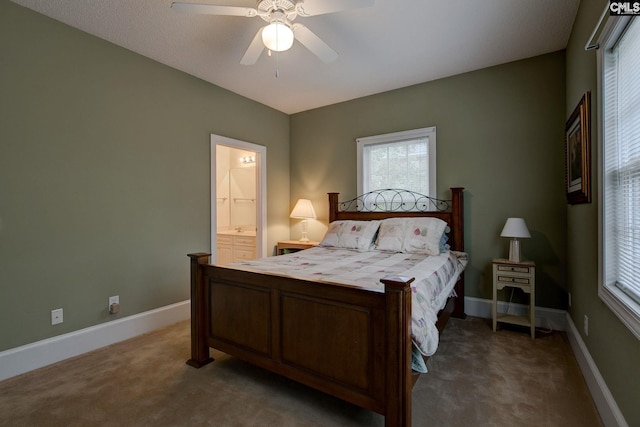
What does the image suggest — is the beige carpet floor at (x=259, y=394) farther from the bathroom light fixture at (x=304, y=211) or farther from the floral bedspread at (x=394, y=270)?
the bathroom light fixture at (x=304, y=211)

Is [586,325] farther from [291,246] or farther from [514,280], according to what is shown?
[291,246]

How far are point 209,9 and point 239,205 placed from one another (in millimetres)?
4094

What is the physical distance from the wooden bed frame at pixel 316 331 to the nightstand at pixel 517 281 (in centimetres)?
87

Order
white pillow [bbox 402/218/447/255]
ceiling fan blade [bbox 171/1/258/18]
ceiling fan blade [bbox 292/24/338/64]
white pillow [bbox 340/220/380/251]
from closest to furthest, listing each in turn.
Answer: ceiling fan blade [bbox 171/1/258/18], ceiling fan blade [bbox 292/24/338/64], white pillow [bbox 402/218/447/255], white pillow [bbox 340/220/380/251]

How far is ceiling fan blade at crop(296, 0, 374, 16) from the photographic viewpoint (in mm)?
1806

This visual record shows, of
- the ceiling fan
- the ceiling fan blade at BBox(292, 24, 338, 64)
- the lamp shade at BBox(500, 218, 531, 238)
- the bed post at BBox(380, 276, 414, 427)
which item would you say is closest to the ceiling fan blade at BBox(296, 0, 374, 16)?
the ceiling fan

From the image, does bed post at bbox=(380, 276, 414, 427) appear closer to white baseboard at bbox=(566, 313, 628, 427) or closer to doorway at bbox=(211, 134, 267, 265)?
white baseboard at bbox=(566, 313, 628, 427)

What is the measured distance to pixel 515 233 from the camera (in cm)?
288

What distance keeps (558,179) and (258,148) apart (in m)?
3.52

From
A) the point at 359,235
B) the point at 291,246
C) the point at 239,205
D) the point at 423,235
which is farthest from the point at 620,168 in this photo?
the point at 239,205

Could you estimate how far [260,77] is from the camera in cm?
356

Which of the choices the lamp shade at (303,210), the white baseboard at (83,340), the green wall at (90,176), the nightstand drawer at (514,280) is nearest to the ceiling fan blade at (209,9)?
the green wall at (90,176)

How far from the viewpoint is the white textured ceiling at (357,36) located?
235 cm

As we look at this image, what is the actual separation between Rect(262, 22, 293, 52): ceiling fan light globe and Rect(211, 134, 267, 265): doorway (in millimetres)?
2444
